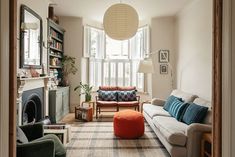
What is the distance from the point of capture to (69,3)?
19.2 ft

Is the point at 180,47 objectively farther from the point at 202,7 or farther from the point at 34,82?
the point at 34,82

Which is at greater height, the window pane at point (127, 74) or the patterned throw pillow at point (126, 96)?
the window pane at point (127, 74)

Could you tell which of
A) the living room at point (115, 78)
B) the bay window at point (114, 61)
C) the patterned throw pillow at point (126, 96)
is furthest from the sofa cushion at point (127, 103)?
the bay window at point (114, 61)

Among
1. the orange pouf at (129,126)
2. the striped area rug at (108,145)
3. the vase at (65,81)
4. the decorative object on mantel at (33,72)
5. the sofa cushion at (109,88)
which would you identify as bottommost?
the striped area rug at (108,145)

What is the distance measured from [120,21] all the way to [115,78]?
495cm

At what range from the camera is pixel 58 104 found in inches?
234

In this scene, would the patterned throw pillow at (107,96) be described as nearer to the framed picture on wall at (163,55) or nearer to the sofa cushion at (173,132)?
the framed picture on wall at (163,55)

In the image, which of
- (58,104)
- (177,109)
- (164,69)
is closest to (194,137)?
(177,109)

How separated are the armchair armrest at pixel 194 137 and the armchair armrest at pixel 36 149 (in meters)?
1.82

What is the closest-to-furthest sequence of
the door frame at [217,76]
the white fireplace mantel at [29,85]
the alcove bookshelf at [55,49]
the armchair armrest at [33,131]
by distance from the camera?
the door frame at [217,76] < the armchair armrest at [33,131] < the white fireplace mantel at [29,85] < the alcove bookshelf at [55,49]

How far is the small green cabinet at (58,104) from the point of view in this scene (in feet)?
18.4

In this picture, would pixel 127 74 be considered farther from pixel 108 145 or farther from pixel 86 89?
pixel 108 145

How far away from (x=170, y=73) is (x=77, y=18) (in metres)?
3.24

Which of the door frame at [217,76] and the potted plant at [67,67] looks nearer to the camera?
the door frame at [217,76]
